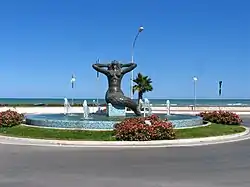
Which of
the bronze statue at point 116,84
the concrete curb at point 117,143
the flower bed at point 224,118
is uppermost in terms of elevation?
the bronze statue at point 116,84

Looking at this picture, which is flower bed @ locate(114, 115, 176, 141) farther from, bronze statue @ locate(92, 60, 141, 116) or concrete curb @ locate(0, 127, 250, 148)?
bronze statue @ locate(92, 60, 141, 116)

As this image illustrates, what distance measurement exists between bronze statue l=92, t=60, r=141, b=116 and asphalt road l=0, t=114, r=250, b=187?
9480 millimetres

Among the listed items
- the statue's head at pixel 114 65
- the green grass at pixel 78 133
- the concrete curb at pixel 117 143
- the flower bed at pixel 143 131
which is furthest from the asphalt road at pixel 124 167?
the statue's head at pixel 114 65

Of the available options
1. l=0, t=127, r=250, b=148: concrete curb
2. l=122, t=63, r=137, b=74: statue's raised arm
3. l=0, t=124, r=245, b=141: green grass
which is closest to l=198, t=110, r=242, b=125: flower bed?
l=0, t=124, r=245, b=141: green grass

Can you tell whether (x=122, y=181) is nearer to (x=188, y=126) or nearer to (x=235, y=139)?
(x=235, y=139)

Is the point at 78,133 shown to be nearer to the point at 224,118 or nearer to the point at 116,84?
the point at 116,84

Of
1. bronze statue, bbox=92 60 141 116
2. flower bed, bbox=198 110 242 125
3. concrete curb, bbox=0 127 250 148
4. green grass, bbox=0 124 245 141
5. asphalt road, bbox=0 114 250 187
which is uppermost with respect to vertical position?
bronze statue, bbox=92 60 141 116

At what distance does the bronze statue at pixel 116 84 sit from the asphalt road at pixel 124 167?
9480 mm

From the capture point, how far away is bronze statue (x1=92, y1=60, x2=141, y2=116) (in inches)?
952

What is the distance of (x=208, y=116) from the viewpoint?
1054 inches

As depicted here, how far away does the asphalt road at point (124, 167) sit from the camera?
881cm

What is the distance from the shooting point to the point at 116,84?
967 inches

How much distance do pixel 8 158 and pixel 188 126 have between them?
1146 centimetres

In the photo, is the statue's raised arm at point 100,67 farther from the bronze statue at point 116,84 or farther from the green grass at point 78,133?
the green grass at point 78,133
